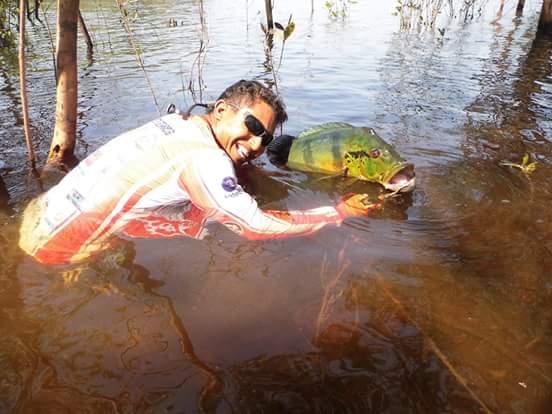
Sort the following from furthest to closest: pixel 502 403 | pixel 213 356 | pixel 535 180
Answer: pixel 535 180, pixel 213 356, pixel 502 403

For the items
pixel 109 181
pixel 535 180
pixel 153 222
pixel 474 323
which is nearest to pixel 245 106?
pixel 109 181

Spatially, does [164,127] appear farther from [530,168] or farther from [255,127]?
[530,168]

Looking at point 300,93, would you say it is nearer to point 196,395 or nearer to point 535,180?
point 535,180

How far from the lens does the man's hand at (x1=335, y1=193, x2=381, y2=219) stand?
3043 mm

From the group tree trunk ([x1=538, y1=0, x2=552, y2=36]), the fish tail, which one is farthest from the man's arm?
tree trunk ([x1=538, y1=0, x2=552, y2=36])

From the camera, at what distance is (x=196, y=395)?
6.50 feet

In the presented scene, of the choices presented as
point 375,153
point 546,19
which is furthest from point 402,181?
point 546,19

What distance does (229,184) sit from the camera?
91.2 inches

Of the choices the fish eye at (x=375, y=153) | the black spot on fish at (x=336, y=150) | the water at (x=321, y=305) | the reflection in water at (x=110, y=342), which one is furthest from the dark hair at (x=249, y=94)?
the black spot on fish at (x=336, y=150)

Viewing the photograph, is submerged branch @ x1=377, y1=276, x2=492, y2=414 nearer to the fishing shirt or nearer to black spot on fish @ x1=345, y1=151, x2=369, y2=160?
the fishing shirt

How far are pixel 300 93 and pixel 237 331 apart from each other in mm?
6059

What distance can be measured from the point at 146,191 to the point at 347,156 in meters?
2.31

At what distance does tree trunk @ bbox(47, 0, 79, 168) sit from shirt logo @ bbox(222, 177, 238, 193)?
2878mm

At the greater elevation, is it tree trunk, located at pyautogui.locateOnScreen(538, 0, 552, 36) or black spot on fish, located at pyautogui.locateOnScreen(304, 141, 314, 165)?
tree trunk, located at pyautogui.locateOnScreen(538, 0, 552, 36)
